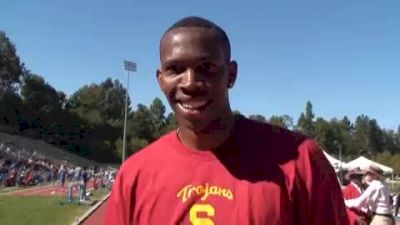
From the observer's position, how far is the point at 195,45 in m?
2.17

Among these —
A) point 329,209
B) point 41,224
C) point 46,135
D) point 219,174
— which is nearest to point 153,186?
point 219,174

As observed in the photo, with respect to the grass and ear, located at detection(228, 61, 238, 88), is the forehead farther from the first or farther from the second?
the grass

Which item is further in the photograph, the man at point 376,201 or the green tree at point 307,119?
the green tree at point 307,119

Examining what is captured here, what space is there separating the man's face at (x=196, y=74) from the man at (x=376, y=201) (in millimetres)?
6596

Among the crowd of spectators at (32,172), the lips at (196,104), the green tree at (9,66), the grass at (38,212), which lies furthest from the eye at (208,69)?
the green tree at (9,66)

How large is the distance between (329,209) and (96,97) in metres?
98.1

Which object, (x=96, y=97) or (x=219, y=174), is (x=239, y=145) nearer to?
(x=219, y=174)

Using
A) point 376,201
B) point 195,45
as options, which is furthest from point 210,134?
point 376,201

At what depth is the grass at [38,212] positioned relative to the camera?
1787 centimetres

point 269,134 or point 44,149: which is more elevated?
point 44,149

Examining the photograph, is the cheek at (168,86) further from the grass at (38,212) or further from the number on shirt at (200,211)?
the grass at (38,212)

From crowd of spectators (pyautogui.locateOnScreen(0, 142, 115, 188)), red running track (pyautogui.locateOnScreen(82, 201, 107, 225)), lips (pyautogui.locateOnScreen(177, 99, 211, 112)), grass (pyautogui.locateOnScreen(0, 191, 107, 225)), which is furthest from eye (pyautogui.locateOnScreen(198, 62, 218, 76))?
crowd of spectators (pyautogui.locateOnScreen(0, 142, 115, 188))

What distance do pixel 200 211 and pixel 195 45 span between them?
616 millimetres

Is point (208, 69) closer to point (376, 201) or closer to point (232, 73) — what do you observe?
point (232, 73)
